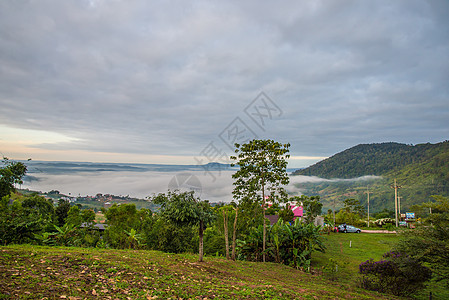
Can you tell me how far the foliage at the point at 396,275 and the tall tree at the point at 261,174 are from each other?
4.62 m

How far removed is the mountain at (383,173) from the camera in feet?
282

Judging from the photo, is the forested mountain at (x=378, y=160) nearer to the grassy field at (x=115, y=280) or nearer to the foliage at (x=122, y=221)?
the foliage at (x=122, y=221)

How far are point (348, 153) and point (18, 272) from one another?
547 ft

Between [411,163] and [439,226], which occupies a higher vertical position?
[411,163]

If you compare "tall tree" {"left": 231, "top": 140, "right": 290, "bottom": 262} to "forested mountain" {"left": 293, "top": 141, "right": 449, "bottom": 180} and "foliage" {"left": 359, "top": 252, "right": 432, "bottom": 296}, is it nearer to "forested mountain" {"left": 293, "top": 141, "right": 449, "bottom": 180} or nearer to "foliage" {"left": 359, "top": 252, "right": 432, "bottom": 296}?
"foliage" {"left": 359, "top": 252, "right": 432, "bottom": 296}

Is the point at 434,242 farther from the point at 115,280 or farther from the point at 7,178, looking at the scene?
the point at 7,178

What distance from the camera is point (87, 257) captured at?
652 centimetres

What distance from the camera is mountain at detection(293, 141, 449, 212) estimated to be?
86000 millimetres

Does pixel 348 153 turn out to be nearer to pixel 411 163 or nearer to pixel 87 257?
pixel 411 163

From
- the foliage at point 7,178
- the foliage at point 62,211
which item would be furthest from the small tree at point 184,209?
the foliage at point 62,211

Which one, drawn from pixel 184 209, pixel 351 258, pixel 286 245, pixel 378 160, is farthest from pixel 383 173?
pixel 184 209

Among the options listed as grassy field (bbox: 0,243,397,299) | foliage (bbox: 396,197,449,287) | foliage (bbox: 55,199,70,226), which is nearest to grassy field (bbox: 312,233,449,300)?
foliage (bbox: 396,197,449,287)

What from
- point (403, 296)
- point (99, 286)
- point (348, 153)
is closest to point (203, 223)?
point (99, 286)

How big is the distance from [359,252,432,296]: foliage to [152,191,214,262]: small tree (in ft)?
22.3
